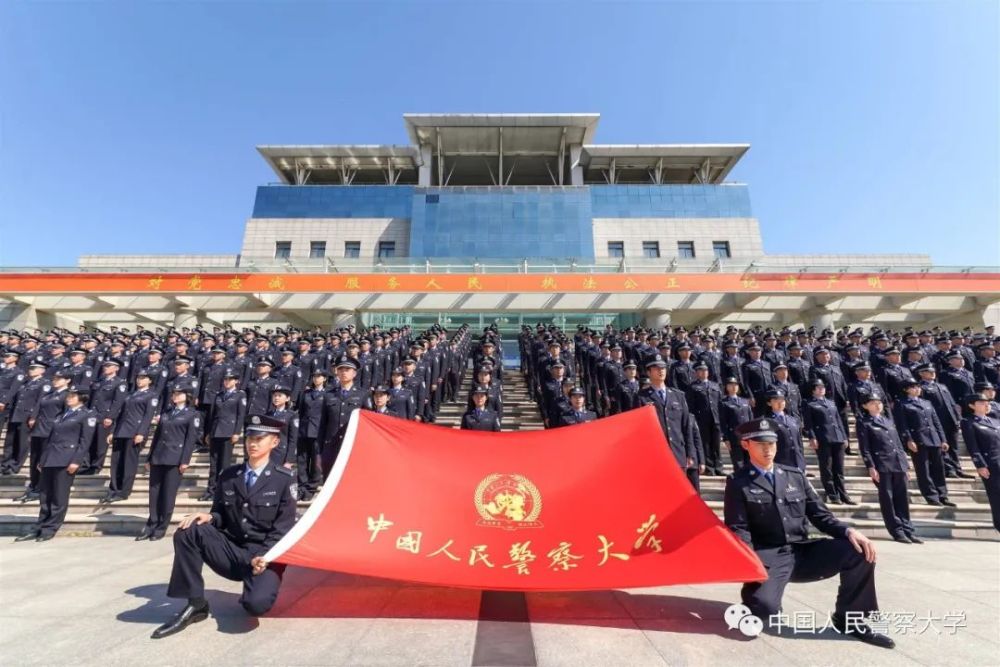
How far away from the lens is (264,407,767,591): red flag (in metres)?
2.93

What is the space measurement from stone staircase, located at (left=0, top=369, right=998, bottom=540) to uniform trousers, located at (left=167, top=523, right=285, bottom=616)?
2.93 m

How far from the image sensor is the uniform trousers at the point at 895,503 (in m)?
5.28

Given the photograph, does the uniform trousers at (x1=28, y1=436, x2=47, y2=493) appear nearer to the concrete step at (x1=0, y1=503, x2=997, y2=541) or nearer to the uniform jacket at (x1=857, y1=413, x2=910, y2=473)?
the concrete step at (x1=0, y1=503, x2=997, y2=541)

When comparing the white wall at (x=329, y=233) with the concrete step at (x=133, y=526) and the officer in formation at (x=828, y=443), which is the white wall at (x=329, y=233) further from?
the officer in formation at (x=828, y=443)

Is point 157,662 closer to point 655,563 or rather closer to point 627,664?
point 627,664

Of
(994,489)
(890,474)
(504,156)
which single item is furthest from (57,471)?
(504,156)

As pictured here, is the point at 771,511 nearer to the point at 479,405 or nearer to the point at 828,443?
the point at 479,405

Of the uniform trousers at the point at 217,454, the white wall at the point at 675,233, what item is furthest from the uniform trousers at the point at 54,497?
the white wall at the point at 675,233

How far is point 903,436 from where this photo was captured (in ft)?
20.2

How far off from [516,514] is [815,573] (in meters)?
2.11

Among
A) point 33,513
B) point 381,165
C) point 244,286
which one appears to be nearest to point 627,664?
point 33,513

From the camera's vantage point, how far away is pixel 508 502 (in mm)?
3406

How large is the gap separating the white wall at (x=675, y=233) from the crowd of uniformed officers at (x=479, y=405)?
19.6 meters

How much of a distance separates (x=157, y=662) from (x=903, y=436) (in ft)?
27.6
